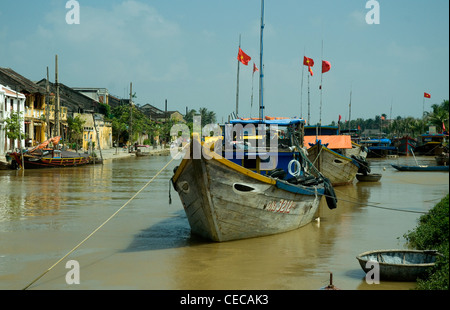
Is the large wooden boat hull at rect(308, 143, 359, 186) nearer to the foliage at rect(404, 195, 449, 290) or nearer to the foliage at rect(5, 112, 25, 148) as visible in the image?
the foliage at rect(404, 195, 449, 290)

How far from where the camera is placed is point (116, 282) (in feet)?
32.8

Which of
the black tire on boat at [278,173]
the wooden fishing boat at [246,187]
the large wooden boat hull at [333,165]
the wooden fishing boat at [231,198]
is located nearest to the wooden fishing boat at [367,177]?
the large wooden boat hull at [333,165]

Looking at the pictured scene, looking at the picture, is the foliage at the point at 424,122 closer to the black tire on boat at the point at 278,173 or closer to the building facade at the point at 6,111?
the building facade at the point at 6,111

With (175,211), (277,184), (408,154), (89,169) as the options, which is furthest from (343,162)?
(408,154)

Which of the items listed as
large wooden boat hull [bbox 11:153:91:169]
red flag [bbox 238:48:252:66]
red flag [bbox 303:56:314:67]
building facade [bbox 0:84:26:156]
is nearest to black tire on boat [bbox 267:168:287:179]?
red flag [bbox 238:48:252:66]

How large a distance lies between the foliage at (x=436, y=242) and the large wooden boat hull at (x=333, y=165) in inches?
439

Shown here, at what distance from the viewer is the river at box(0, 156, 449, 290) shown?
10.1m

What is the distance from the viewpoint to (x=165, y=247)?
42.3 ft

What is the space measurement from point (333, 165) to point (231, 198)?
16220 millimetres

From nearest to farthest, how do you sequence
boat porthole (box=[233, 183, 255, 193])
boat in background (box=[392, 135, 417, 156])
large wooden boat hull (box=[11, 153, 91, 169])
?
boat porthole (box=[233, 183, 255, 193]) → large wooden boat hull (box=[11, 153, 91, 169]) → boat in background (box=[392, 135, 417, 156])

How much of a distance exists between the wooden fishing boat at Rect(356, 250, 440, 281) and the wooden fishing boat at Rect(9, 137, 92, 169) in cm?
2936

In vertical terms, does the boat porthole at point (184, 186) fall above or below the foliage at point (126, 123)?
below

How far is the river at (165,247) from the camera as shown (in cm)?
1009

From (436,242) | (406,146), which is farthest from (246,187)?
(406,146)
